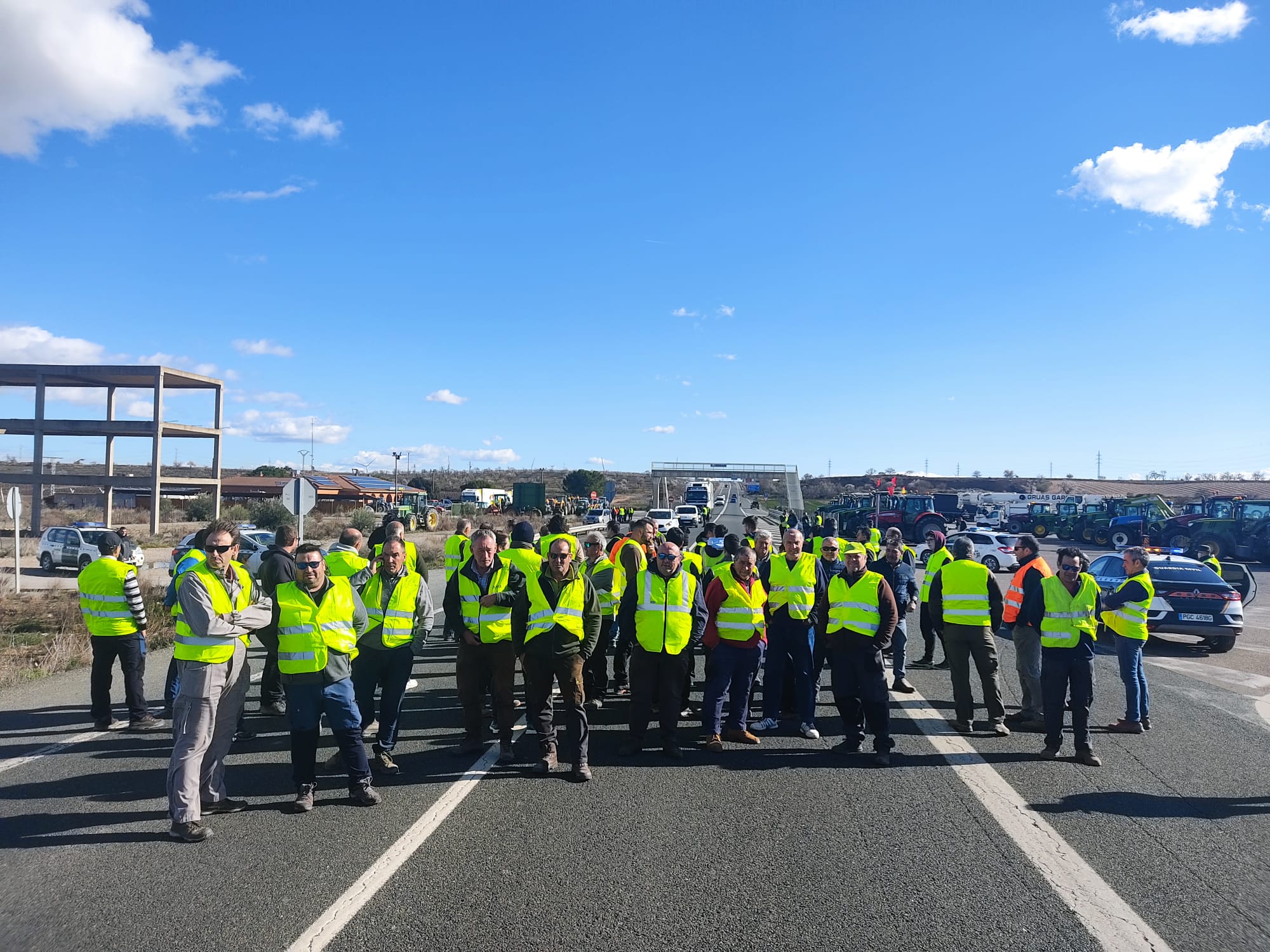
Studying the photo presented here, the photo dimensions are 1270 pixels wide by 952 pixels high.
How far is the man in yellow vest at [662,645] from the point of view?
656 centimetres

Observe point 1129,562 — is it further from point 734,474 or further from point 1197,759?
point 734,474

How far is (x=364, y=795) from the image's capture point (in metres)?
5.34

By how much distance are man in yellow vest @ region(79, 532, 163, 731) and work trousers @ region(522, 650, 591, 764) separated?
367 cm

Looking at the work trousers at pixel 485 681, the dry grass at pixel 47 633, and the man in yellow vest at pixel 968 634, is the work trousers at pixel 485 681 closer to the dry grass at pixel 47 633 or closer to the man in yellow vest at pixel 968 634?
the man in yellow vest at pixel 968 634

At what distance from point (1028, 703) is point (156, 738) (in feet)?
26.5

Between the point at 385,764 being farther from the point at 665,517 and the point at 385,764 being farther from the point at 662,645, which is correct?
the point at 665,517

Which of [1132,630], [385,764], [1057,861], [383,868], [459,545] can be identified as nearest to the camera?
[383,868]

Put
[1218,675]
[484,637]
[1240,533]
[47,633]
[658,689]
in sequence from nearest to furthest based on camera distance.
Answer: [484,637] → [658,689] → [1218,675] → [47,633] → [1240,533]

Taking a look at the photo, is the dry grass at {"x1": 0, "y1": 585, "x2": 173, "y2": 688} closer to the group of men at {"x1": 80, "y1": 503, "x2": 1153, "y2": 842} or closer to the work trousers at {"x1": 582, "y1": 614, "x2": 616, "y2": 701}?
the group of men at {"x1": 80, "y1": 503, "x2": 1153, "y2": 842}

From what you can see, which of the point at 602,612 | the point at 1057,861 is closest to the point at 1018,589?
the point at 1057,861

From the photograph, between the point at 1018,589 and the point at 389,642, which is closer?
the point at 389,642

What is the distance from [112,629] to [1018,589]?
8363mm

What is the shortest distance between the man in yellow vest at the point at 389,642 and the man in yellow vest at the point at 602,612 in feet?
8.41

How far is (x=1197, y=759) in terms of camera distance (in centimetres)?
657
